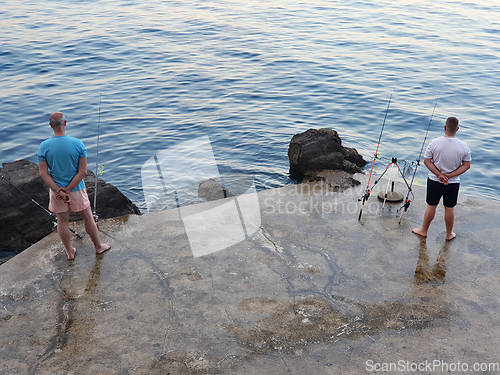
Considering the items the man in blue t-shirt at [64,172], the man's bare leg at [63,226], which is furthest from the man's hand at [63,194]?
the man's bare leg at [63,226]

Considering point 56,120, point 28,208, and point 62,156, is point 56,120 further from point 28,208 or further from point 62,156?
point 28,208

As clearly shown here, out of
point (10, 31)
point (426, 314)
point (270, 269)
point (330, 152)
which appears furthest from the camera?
point (10, 31)

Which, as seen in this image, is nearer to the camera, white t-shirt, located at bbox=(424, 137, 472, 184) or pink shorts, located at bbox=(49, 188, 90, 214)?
pink shorts, located at bbox=(49, 188, 90, 214)

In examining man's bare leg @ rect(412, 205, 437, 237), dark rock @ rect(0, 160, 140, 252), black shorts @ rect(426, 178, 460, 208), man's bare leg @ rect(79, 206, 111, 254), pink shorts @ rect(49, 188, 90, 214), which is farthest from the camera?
dark rock @ rect(0, 160, 140, 252)

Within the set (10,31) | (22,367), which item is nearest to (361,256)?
(22,367)

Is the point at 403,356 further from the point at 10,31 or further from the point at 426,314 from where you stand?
the point at 10,31

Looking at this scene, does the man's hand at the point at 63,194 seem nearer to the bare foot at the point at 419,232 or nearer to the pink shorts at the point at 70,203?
the pink shorts at the point at 70,203

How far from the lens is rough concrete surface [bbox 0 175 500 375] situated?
4.19m

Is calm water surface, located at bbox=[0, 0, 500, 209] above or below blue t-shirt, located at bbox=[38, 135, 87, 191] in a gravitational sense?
below

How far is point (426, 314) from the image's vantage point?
15.7 ft

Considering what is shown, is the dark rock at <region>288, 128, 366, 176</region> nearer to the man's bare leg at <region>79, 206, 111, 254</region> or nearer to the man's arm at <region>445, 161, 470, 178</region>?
the man's arm at <region>445, 161, 470, 178</region>

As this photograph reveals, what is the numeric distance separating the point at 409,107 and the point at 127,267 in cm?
1156

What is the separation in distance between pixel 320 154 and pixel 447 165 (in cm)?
340

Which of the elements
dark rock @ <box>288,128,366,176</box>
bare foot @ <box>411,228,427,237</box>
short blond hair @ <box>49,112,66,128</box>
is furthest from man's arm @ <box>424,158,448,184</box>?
short blond hair @ <box>49,112,66,128</box>
